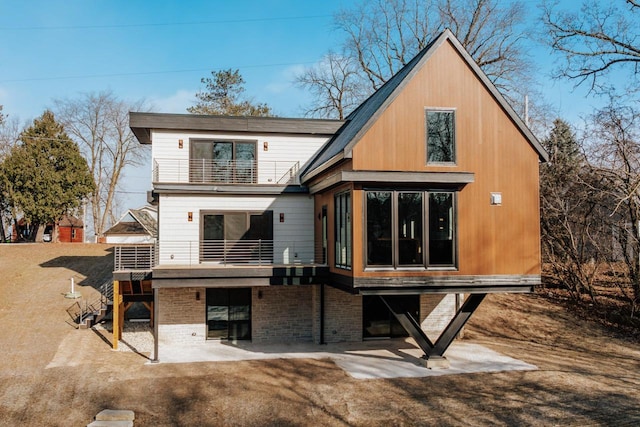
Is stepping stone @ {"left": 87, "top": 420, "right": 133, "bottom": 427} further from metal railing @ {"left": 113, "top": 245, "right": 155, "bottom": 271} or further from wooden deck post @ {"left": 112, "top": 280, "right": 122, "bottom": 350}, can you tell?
metal railing @ {"left": 113, "top": 245, "right": 155, "bottom": 271}

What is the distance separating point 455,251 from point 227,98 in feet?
94.5

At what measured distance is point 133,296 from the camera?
51.4 feet

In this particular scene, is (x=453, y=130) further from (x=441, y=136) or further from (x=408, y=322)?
(x=408, y=322)

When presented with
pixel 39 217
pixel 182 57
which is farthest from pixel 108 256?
pixel 182 57

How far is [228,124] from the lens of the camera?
16344 mm

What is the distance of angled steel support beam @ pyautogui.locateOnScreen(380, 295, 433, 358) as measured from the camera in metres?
12.6

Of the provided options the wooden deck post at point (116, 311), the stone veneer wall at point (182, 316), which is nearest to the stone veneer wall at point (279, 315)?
the stone veneer wall at point (182, 316)

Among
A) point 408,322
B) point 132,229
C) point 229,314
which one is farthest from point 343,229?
point 132,229

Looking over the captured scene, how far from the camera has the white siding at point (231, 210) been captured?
Answer: 51.4 ft

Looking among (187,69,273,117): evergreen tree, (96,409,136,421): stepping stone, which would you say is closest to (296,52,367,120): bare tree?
(187,69,273,117): evergreen tree

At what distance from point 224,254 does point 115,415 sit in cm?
667

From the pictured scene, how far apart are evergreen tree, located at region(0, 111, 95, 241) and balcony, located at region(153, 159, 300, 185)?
20887 millimetres

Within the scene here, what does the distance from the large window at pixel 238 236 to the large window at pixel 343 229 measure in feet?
9.81

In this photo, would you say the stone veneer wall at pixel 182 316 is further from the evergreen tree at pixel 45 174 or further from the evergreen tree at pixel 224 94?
the evergreen tree at pixel 224 94
